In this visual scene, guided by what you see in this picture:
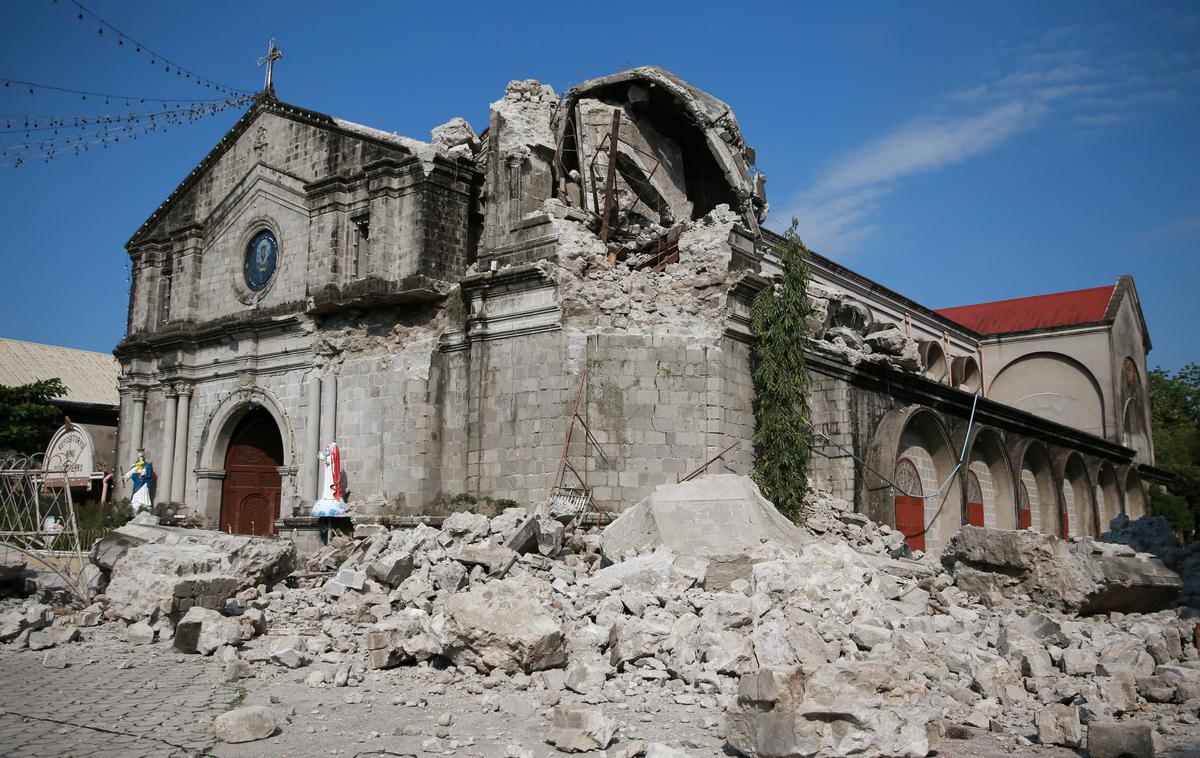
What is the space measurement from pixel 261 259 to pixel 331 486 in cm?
589

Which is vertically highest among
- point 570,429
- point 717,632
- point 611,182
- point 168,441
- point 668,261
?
point 611,182

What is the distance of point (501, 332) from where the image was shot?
1459cm

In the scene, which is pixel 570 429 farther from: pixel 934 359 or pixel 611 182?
pixel 934 359

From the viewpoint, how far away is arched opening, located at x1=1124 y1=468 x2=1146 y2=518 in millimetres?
29906

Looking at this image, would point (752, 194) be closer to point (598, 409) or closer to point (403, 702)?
point (598, 409)

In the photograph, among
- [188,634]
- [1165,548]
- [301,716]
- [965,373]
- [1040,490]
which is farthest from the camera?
[965,373]

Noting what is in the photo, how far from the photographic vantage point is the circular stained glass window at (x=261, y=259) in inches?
749

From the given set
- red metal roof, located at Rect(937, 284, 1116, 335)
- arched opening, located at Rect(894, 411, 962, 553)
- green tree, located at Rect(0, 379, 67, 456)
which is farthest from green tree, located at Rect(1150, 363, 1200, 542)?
green tree, located at Rect(0, 379, 67, 456)

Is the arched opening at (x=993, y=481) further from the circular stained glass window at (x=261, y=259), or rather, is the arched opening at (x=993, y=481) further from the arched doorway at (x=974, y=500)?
the circular stained glass window at (x=261, y=259)

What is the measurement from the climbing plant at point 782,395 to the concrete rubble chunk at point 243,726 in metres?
8.78

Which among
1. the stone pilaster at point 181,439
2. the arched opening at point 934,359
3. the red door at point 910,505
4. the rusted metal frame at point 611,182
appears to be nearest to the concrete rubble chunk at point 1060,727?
the rusted metal frame at point 611,182

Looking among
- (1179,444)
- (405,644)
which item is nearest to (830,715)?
(405,644)

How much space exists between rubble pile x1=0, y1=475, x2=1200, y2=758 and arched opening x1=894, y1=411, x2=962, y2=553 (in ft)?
13.6

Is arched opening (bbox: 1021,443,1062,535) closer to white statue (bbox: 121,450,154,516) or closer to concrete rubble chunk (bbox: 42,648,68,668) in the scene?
white statue (bbox: 121,450,154,516)
